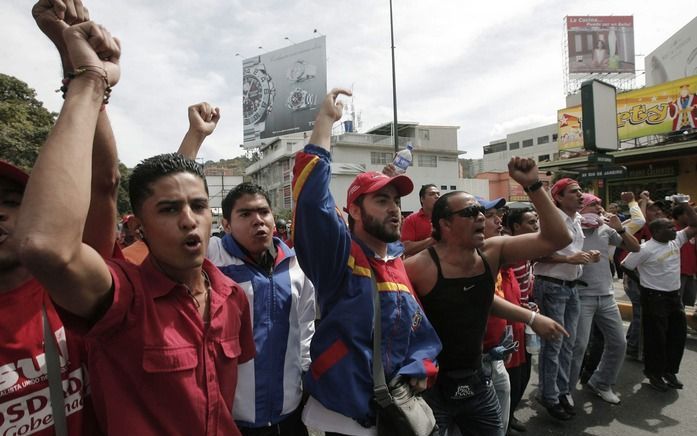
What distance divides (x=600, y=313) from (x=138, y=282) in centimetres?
456

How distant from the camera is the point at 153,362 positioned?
1.28m

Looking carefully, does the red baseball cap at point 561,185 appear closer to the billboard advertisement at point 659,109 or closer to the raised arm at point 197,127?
the raised arm at point 197,127

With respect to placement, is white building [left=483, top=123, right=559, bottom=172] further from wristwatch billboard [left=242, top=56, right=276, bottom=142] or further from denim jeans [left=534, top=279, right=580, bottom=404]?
denim jeans [left=534, top=279, right=580, bottom=404]

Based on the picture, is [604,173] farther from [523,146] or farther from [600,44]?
[523,146]

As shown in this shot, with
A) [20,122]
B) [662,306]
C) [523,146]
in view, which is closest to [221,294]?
[662,306]

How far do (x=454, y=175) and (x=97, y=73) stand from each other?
4543cm

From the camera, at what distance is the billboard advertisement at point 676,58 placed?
2130 cm

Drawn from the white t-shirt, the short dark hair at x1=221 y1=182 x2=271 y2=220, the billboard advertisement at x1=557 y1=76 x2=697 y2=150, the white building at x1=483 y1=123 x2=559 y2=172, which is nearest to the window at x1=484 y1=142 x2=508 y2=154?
the white building at x1=483 y1=123 x2=559 y2=172

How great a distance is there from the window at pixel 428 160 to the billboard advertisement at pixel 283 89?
63.0 feet

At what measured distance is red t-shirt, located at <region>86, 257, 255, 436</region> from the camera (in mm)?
1262

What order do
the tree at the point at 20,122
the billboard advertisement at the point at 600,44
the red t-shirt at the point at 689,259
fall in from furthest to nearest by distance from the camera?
the billboard advertisement at the point at 600,44 → the tree at the point at 20,122 → the red t-shirt at the point at 689,259

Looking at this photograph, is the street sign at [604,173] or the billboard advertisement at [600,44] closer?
the street sign at [604,173]

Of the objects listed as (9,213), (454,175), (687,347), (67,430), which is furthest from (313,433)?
(454,175)

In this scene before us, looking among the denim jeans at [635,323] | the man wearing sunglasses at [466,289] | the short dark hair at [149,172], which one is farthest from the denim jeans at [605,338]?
the short dark hair at [149,172]
